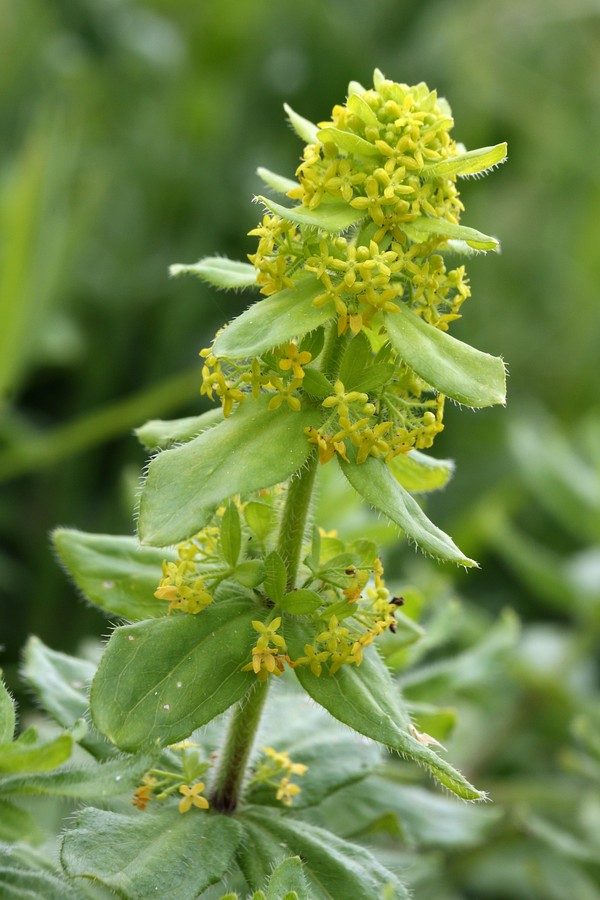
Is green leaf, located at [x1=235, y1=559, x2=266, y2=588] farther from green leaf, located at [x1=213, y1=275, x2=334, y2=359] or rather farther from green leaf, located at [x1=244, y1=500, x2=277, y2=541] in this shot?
green leaf, located at [x1=213, y1=275, x2=334, y2=359]

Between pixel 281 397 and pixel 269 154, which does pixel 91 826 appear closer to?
pixel 281 397

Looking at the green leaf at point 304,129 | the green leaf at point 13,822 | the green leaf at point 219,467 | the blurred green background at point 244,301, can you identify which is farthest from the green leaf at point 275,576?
the blurred green background at point 244,301

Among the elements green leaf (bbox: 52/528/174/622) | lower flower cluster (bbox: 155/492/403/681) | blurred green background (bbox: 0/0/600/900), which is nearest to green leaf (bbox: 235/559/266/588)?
lower flower cluster (bbox: 155/492/403/681)

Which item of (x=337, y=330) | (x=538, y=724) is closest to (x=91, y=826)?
(x=337, y=330)

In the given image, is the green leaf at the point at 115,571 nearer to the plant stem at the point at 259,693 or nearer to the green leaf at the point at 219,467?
the plant stem at the point at 259,693

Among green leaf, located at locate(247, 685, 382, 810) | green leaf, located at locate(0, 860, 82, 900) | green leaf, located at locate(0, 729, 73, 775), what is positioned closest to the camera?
green leaf, located at locate(0, 729, 73, 775)

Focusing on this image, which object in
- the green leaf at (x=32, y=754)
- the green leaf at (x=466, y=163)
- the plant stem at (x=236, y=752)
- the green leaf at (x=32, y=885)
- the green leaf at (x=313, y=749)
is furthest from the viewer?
the green leaf at (x=313, y=749)
